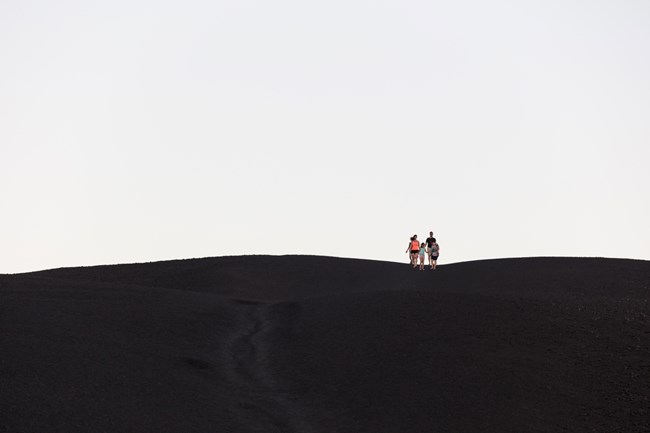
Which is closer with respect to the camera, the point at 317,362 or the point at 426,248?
the point at 317,362

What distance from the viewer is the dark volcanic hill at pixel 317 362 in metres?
25.0

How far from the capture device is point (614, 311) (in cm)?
3800

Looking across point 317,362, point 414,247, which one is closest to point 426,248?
point 414,247

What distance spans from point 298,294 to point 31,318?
72.1ft

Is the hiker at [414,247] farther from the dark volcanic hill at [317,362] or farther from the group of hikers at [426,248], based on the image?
the dark volcanic hill at [317,362]

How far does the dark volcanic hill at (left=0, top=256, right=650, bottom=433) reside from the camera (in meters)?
25.0

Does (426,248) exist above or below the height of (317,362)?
above

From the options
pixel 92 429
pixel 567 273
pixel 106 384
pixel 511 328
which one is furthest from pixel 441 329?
pixel 567 273

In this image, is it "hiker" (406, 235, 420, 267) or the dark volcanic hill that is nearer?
the dark volcanic hill

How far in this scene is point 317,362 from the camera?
A: 105 ft

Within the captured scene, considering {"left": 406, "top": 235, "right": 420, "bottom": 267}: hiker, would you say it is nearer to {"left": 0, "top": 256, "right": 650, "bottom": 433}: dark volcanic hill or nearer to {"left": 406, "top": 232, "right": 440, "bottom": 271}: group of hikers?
{"left": 406, "top": 232, "right": 440, "bottom": 271}: group of hikers

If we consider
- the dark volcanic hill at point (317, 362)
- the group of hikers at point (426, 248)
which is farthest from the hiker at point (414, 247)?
the dark volcanic hill at point (317, 362)

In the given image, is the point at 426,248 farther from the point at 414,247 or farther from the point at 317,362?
the point at 317,362

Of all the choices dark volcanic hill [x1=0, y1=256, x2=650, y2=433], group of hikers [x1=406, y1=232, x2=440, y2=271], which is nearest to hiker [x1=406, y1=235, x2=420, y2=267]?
group of hikers [x1=406, y1=232, x2=440, y2=271]
